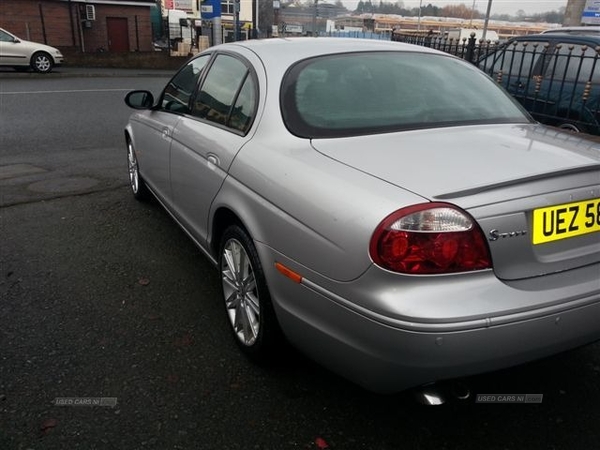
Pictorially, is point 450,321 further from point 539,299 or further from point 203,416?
point 203,416

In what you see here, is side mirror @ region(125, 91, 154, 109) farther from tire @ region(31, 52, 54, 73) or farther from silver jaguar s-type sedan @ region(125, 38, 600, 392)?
tire @ region(31, 52, 54, 73)

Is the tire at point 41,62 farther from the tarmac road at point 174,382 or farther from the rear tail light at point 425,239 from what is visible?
the rear tail light at point 425,239

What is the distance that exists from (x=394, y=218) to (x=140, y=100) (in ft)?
10.9

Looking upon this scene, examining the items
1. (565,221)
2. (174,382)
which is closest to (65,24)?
(174,382)

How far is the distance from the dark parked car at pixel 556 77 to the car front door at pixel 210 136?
459 cm

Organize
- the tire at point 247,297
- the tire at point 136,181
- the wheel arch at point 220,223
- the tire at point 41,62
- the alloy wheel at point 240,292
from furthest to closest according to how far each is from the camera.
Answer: the tire at point 41,62 → the tire at point 136,181 → the wheel arch at point 220,223 → the alloy wheel at point 240,292 → the tire at point 247,297

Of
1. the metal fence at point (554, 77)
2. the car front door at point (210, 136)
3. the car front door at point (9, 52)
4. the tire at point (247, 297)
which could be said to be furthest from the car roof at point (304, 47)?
the car front door at point (9, 52)

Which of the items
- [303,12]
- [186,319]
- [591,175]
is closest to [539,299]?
[591,175]

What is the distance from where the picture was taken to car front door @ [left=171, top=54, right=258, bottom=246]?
2859 millimetres

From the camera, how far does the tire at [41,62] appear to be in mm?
18781

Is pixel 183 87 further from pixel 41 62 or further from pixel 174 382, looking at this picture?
pixel 41 62

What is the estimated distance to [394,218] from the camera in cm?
182

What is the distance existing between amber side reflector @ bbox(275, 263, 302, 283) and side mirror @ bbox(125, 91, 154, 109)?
2.66 meters

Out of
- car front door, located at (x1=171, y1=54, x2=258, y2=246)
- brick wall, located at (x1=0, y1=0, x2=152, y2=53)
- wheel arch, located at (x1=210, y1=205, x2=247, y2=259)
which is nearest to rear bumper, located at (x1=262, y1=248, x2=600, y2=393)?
wheel arch, located at (x1=210, y1=205, x2=247, y2=259)
